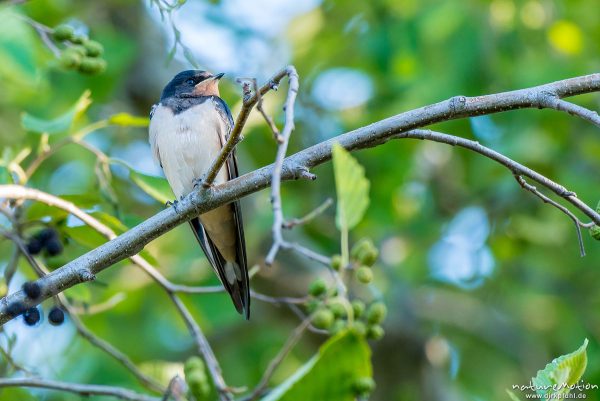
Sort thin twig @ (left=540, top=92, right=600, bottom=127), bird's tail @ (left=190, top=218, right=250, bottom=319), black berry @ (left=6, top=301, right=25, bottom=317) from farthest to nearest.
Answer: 1. bird's tail @ (left=190, top=218, right=250, bottom=319)
2. black berry @ (left=6, top=301, right=25, bottom=317)
3. thin twig @ (left=540, top=92, right=600, bottom=127)

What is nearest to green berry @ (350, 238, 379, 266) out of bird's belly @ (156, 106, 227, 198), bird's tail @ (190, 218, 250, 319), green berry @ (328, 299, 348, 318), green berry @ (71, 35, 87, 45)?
green berry @ (328, 299, 348, 318)

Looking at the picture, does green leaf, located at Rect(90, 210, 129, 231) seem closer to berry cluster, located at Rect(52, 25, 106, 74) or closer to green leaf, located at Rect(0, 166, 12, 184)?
green leaf, located at Rect(0, 166, 12, 184)

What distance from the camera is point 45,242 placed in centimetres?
387

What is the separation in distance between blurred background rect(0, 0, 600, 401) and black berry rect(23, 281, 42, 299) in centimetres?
337

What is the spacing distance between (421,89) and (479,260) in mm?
1975

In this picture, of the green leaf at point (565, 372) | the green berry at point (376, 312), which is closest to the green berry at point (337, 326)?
the green berry at point (376, 312)

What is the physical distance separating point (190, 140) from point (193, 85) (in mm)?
686

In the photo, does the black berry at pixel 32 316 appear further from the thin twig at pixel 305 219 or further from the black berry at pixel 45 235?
the thin twig at pixel 305 219

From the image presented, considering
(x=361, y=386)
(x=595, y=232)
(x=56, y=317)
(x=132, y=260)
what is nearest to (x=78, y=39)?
(x=132, y=260)

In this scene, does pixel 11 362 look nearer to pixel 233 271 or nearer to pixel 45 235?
pixel 45 235

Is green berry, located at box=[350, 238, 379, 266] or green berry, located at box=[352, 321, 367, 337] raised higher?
green berry, located at box=[350, 238, 379, 266]

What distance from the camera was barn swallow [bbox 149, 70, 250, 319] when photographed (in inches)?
200

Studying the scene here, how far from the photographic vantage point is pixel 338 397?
2.53m

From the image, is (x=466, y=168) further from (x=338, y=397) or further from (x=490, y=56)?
(x=338, y=397)
